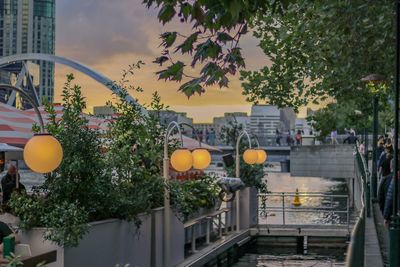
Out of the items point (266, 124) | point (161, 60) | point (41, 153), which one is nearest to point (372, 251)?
point (41, 153)

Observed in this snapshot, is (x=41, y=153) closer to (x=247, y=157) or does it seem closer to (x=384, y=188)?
(x=384, y=188)

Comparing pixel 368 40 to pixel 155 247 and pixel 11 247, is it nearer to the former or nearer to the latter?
pixel 155 247

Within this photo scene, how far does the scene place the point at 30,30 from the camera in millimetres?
123125

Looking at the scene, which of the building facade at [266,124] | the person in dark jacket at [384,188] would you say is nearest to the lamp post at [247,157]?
the person in dark jacket at [384,188]

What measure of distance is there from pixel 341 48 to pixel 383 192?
3371mm

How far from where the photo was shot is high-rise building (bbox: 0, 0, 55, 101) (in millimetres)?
114875

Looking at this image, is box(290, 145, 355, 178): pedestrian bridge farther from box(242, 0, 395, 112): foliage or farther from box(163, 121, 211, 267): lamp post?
box(163, 121, 211, 267): lamp post

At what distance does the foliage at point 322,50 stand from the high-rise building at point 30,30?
90323 mm

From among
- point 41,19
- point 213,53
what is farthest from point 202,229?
point 41,19

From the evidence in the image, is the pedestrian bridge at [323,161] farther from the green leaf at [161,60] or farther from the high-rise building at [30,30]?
the high-rise building at [30,30]

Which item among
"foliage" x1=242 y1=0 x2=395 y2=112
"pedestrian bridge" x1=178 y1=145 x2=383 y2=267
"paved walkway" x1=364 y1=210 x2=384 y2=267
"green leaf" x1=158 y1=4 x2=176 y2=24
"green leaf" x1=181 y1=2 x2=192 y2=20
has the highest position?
"foliage" x1=242 y1=0 x2=395 y2=112

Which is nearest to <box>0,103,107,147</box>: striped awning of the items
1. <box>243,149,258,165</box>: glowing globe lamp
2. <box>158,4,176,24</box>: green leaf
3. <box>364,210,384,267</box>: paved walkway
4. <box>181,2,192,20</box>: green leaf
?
<box>243,149,258,165</box>: glowing globe lamp

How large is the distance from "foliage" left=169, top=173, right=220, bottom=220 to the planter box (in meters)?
0.38

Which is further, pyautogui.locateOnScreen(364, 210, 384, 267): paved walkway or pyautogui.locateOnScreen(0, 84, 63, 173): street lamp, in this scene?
pyautogui.locateOnScreen(364, 210, 384, 267): paved walkway
